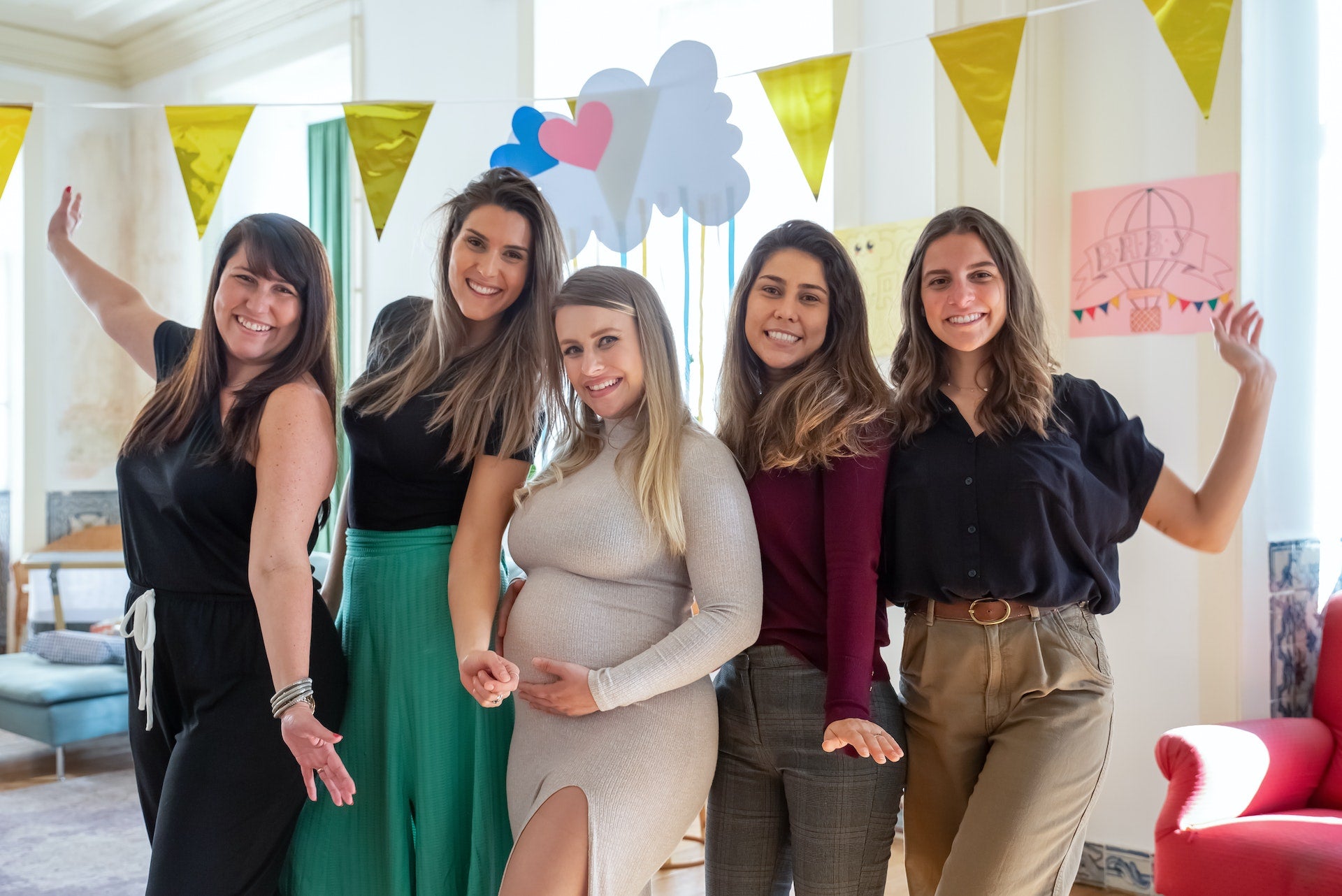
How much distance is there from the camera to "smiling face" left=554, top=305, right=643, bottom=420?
5.98 ft

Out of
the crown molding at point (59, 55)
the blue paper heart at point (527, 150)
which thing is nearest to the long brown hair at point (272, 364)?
the blue paper heart at point (527, 150)

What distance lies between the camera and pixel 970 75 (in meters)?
2.58

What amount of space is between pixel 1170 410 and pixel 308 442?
248 cm

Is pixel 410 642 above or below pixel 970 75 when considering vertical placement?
below

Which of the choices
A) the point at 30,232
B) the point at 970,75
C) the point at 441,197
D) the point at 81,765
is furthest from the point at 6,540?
the point at 970,75

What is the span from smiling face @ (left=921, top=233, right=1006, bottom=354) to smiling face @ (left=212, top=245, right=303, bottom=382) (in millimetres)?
1082

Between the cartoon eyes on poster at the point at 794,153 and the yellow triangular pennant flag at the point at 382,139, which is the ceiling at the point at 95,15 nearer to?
the cartoon eyes on poster at the point at 794,153

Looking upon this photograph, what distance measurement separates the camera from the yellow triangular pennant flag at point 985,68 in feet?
8.28

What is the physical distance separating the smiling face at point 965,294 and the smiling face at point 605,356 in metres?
0.52

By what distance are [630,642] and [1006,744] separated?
24.1 inches

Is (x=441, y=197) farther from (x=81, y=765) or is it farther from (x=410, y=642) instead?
(x=410, y=642)

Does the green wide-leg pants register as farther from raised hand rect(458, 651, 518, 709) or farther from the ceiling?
the ceiling

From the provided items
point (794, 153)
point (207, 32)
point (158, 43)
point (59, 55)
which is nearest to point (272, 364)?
point (794, 153)

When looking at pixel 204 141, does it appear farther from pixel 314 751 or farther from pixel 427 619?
pixel 314 751
